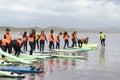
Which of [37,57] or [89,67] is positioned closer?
[89,67]

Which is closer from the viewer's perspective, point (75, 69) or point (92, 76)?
point (92, 76)

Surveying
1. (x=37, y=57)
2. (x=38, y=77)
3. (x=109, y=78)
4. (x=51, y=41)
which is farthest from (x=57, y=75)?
(x=51, y=41)

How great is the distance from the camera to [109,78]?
19.2 meters

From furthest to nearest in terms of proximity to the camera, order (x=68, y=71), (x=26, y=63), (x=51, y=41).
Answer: (x=51, y=41) → (x=26, y=63) → (x=68, y=71)

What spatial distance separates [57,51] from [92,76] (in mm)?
15633

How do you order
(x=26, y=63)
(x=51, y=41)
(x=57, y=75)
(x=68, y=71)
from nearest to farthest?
(x=57, y=75), (x=68, y=71), (x=26, y=63), (x=51, y=41)

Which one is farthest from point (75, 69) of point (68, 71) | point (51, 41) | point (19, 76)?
point (51, 41)

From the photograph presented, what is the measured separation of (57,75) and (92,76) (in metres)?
1.77

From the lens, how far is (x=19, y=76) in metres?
18.6

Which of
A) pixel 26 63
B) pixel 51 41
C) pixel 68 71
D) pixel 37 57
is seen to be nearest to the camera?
pixel 68 71

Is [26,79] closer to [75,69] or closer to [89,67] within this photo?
[75,69]

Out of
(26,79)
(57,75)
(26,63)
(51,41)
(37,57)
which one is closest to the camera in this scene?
(26,79)

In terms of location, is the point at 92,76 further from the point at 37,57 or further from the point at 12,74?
the point at 37,57

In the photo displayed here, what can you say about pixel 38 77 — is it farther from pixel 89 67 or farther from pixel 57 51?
pixel 57 51
